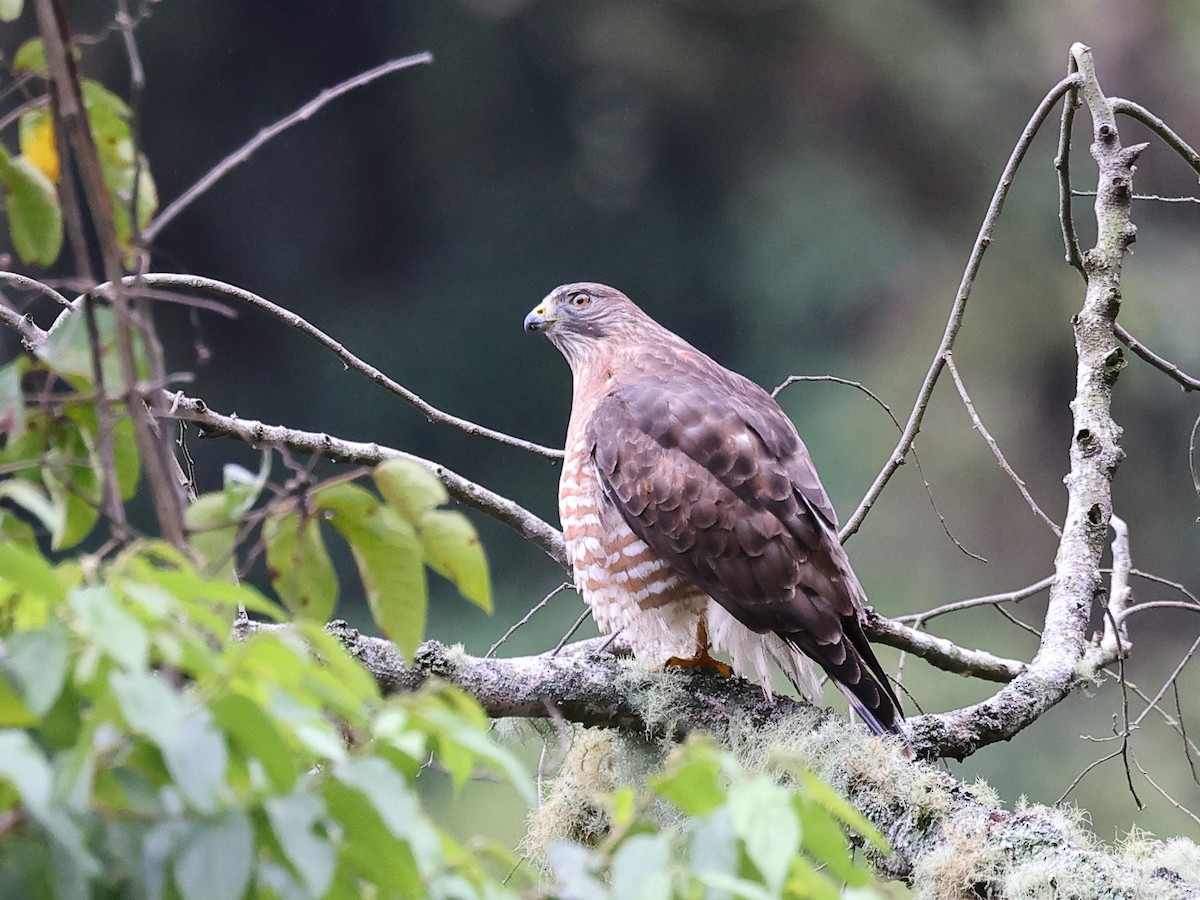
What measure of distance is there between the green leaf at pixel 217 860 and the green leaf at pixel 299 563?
13.6 inches

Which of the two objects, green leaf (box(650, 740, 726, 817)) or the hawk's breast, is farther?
the hawk's breast

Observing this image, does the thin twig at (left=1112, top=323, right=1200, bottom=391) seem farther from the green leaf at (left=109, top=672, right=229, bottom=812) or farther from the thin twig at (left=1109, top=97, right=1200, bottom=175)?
the green leaf at (left=109, top=672, right=229, bottom=812)

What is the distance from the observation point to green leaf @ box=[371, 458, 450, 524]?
100 cm

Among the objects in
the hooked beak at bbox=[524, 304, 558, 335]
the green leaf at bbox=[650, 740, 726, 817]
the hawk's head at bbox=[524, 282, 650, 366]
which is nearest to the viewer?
the green leaf at bbox=[650, 740, 726, 817]

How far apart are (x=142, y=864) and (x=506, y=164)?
9.55m

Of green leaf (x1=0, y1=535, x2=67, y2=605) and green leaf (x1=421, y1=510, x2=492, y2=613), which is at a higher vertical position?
green leaf (x1=0, y1=535, x2=67, y2=605)

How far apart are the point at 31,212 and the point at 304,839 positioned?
642 millimetres

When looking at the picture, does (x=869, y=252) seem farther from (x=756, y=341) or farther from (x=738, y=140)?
(x=738, y=140)

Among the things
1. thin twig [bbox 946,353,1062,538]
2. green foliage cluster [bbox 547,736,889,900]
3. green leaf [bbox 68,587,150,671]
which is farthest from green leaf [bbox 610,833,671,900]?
thin twig [bbox 946,353,1062,538]

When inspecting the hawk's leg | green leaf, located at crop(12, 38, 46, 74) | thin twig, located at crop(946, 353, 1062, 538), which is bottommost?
the hawk's leg

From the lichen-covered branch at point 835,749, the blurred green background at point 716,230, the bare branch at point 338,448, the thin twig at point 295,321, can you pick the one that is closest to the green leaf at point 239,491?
the lichen-covered branch at point 835,749

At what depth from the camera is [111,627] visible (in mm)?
648

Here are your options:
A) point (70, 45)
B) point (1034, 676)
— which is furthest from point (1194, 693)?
point (70, 45)

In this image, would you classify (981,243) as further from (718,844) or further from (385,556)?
(718,844)
